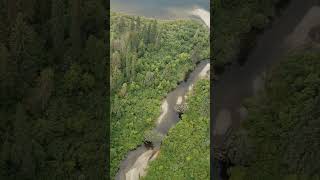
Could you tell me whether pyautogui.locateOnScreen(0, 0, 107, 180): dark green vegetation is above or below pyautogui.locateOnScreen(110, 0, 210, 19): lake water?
below

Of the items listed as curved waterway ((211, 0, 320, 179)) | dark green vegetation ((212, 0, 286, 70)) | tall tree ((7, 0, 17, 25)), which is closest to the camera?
tall tree ((7, 0, 17, 25))

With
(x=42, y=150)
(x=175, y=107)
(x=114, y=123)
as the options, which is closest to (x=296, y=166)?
(x=175, y=107)

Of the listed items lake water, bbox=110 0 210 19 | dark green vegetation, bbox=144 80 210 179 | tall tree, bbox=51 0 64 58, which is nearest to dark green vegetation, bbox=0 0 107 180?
tall tree, bbox=51 0 64 58

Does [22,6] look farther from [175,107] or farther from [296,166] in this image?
[296,166]

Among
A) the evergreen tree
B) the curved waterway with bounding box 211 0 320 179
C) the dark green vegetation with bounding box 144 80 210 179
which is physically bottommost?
the dark green vegetation with bounding box 144 80 210 179

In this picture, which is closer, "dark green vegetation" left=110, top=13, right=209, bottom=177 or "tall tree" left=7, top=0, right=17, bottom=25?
"tall tree" left=7, top=0, right=17, bottom=25

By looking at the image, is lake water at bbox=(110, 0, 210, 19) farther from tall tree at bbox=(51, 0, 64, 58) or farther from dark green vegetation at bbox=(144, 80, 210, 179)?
dark green vegetation at bbox=(144, 80, 210, 179)

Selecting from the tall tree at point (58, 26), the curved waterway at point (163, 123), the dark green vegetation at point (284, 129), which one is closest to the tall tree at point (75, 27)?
the tall tree at point (58, 26)
